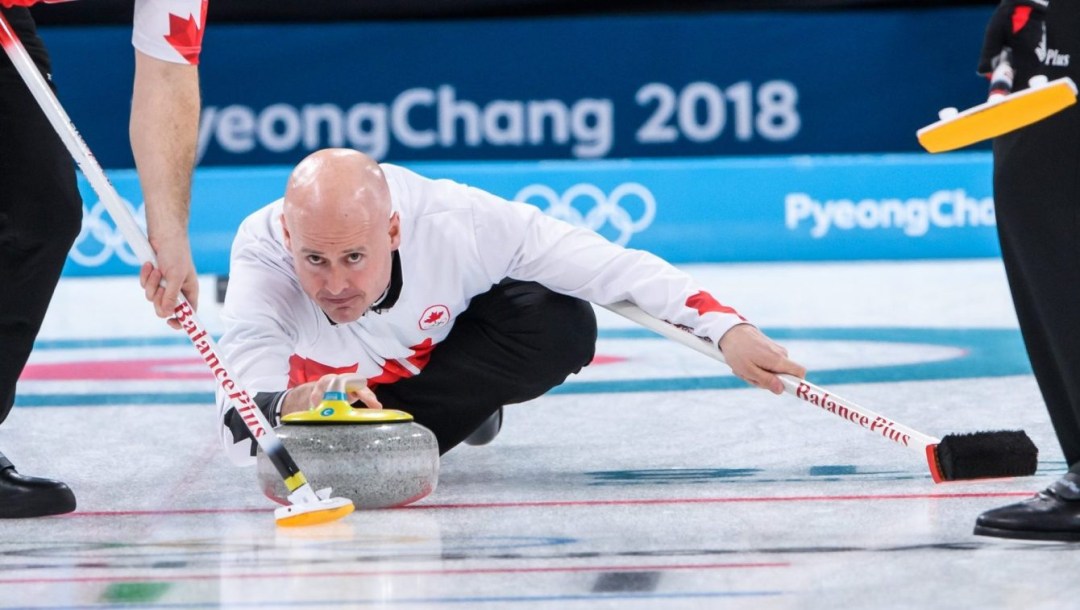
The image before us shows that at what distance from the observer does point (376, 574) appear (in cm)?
234

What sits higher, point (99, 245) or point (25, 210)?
point (25, 210)

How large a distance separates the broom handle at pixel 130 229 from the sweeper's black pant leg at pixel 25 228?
0.08 meters

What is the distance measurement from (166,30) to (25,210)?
0.40m

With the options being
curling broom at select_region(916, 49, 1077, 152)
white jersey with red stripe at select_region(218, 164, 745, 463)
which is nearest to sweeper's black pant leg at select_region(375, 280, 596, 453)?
white jersey with red stripe at select_region(218, 164, 745, 463)

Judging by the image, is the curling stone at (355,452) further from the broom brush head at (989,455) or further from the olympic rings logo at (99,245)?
the olympic rings logo at (99,245)

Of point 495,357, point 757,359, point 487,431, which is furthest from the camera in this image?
point 487,431

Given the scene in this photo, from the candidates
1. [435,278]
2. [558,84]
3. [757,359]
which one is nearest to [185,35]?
[435,278]

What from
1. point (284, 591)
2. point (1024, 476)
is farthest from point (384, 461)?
point (1024, 476)

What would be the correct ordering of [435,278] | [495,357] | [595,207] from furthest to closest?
[595,207], [495,357], [435,278]

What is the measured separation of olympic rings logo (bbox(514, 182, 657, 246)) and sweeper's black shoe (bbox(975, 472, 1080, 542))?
484 centimetres

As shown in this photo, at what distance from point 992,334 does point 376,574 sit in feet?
11.0

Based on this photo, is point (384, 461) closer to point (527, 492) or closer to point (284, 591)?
point (527, 492)

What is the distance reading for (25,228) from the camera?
112 inches

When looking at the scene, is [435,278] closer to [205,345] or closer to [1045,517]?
[205,345]
